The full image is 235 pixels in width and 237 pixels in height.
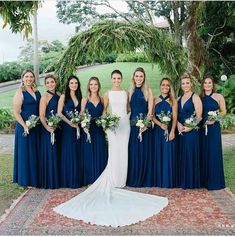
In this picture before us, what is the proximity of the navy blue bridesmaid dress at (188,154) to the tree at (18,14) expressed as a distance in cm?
283

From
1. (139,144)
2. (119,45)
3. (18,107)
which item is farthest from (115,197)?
(119,45)

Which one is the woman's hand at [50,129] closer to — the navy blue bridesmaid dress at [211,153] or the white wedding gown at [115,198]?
the white wedding gown at [115,198]

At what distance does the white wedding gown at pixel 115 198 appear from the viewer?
5.73 metres

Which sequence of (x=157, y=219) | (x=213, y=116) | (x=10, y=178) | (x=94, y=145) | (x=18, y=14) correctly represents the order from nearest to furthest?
(x=157, y=219) → (x=18, y=14) → (x=213, y=116) → (x=94, y=145) → (x=10, y=178)

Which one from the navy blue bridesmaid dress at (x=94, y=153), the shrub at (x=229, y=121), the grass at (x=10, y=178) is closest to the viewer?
the grass at (x=10, y=178)

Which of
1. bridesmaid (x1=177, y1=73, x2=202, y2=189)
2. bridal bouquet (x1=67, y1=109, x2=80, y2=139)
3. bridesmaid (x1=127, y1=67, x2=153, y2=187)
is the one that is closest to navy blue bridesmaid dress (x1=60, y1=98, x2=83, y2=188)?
bridal bouquet (x1=67, y1=109, x2=80, y2=139)

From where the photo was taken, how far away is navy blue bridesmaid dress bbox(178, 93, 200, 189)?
7.12 metres

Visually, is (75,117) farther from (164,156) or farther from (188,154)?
(188,154)

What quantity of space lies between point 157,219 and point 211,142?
2043 mm

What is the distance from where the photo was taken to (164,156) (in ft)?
23.9

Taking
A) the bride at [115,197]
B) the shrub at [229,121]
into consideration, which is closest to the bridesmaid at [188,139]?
the bride at [115,197]

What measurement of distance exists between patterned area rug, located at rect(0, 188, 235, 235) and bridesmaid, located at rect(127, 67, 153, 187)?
0.54 m

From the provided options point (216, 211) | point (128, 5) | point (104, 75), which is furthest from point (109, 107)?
point (128, 5)

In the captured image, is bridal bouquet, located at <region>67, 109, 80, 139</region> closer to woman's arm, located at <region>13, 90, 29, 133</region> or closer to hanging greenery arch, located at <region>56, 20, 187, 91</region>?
woman's arm, located at <region>13, 90, 29, 133</region>
